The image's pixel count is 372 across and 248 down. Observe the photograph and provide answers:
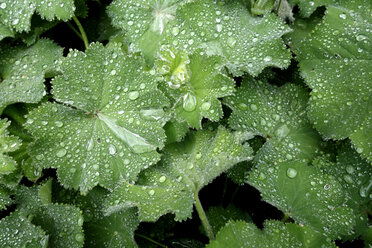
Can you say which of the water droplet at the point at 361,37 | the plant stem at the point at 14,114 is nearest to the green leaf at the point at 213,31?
the water droplet at the point at 361,37

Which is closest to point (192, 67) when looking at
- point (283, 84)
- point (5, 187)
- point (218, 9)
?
point (218, 9)

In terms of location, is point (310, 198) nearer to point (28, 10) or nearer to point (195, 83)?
point (195, 83)

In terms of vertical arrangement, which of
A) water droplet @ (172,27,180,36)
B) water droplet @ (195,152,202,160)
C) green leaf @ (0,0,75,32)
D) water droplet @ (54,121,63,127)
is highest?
green leaf @ (0,0,75,32)

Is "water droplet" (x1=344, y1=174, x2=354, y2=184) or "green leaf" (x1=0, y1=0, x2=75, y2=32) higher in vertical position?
"green leaf" (x1=0, y1=0, x2=75, y2=32)

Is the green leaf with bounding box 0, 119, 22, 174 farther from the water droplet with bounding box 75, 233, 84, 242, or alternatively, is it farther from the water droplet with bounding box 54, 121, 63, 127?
the water droplet with bounding box 75, 233, 84, 242

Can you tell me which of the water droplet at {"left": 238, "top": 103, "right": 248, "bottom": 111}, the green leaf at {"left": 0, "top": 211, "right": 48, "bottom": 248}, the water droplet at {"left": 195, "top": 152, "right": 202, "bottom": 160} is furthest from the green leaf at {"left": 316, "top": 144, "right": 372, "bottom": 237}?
the green leaf at {"left": 0, "top": 211, "right": 48, "bottom": 248}

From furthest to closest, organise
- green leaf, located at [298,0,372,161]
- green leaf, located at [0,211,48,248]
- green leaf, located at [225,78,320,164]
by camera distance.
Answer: green leaf, located at [225,78,320,164] < green leaf, located at [298,0,372,161] < green leaf, located at [0,211,48,248]

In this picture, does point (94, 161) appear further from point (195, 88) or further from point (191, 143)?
point (195, 88)
